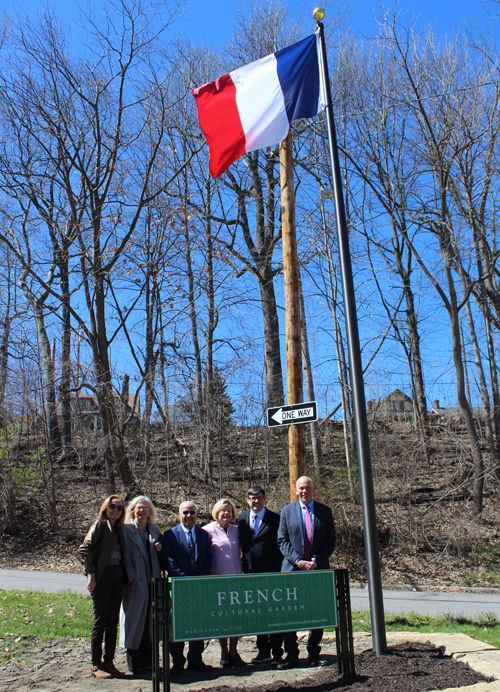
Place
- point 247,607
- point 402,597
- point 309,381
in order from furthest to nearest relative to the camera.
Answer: point 309,381
point 402,597
point 247,607

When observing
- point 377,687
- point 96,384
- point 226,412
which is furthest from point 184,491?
point 377,687

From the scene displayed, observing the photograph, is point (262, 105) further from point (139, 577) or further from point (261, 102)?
point (139, 577)

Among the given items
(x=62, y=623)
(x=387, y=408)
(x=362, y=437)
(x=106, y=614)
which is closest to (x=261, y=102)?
(x=362, y=437)

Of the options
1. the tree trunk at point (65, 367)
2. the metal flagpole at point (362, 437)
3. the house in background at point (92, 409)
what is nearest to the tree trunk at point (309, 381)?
the house in background at point (92, 409)

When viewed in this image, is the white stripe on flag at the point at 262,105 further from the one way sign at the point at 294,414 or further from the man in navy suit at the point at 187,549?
the man in navy suit at the point at 187,549

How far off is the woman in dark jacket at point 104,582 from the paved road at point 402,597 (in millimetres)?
4805

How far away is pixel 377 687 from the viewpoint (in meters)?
4.57

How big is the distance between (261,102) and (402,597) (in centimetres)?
892

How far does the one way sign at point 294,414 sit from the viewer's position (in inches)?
267

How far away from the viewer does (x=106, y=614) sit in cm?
583

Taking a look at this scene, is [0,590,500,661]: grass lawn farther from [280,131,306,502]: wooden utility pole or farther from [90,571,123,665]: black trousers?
[280,131,306,502]: wooden utility pole

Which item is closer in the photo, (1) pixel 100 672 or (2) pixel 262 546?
(1) pixel 100 672

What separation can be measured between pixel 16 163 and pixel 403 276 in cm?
1317

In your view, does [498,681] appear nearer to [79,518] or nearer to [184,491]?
[184,491]
